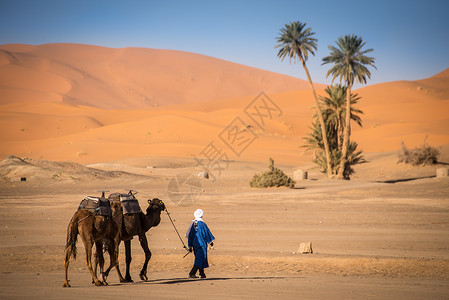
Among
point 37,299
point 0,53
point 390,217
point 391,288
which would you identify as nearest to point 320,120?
point 390,217

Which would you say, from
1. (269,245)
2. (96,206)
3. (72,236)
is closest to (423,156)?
(269,245)

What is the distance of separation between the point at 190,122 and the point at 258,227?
65.1 m

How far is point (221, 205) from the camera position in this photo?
26.2 m

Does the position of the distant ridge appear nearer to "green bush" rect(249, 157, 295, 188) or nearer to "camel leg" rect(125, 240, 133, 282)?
"green bush" rect(249, 157, 295, 188)

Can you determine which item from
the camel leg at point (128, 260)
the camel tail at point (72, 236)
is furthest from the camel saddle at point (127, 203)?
the camel tail at point (72, 236)

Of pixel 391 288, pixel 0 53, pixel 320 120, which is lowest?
pixel 391 288

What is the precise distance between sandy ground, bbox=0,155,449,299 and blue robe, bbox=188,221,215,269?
1.57ft

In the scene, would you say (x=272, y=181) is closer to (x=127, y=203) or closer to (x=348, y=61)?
(x=348, y=61)

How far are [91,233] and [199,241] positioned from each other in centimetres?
219

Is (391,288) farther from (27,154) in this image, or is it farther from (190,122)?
(190,122)

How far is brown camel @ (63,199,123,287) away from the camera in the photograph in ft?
31.8

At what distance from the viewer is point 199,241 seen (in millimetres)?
10945

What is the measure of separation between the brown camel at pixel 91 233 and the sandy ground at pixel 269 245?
20.1 inches

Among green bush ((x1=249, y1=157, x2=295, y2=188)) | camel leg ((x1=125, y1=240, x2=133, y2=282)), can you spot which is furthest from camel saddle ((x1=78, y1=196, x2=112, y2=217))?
green bush ((x1=249, y1=157, x2=295, y2=188))
